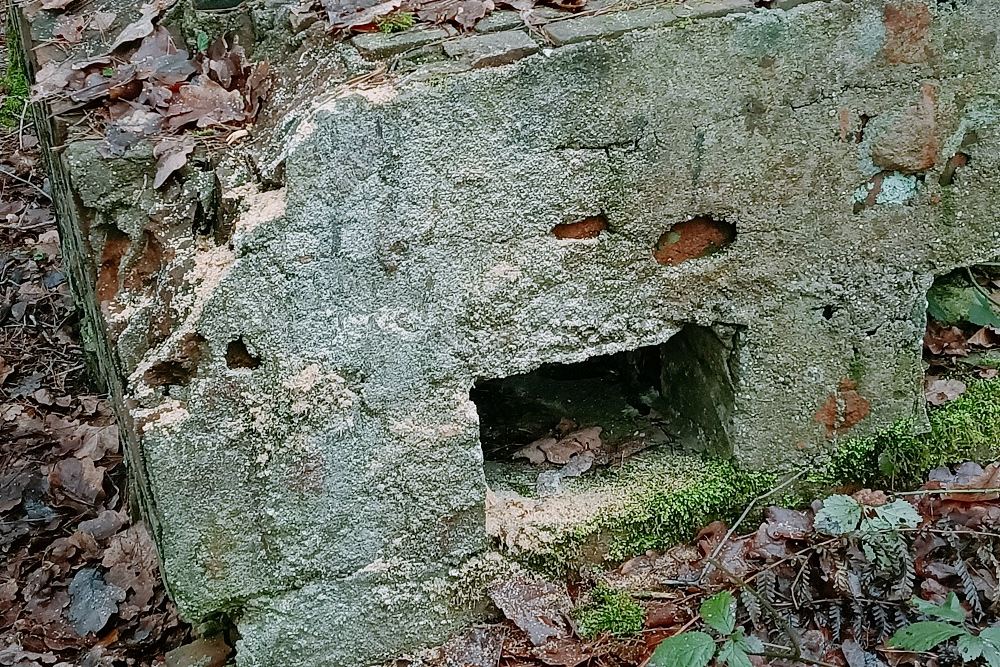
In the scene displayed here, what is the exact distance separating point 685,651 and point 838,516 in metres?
0.75

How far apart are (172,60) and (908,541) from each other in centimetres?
259

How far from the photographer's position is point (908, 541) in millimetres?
3133

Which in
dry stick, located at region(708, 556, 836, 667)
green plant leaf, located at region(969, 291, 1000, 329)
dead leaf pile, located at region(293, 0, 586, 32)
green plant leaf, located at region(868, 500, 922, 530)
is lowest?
dry stick, located at region(708, 556, 836, 667)

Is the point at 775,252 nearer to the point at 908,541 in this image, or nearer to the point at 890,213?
the point at 890,213

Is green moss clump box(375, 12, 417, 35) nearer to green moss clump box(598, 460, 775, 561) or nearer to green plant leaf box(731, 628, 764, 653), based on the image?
green moss clump box(598, 460, 775, 561)

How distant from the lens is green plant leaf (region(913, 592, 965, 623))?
271cm

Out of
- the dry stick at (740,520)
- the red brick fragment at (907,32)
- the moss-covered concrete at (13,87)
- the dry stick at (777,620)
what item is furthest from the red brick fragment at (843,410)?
the moss-covered concrete at (13,87)

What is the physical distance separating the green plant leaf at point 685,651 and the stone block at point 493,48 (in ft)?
5.09

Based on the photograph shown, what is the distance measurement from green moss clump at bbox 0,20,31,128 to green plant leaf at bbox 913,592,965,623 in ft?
10.3

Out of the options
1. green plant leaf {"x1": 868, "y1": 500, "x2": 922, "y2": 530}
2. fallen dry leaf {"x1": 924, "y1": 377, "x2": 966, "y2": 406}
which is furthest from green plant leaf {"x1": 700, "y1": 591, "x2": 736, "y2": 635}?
fallen dry leaf {"x1": 924, "y1": 377, "x2": 966, "y2": 406}

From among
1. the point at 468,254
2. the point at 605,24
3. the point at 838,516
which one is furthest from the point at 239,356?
the point at 838,516

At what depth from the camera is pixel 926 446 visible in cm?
336

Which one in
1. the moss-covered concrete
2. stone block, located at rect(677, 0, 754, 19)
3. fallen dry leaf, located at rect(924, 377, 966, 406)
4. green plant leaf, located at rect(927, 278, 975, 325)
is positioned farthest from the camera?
the moss-covered concrete

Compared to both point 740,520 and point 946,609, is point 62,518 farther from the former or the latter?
point 946,609
